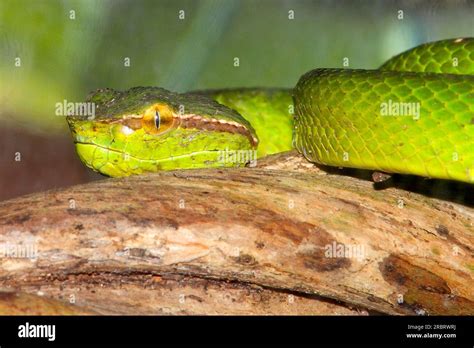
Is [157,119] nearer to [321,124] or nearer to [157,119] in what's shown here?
[157,119]

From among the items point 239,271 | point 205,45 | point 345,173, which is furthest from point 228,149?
point 205,45

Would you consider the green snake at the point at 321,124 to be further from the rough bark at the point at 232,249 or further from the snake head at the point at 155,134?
the rough bark at the point at 232,249

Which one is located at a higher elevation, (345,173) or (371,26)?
(371,26)

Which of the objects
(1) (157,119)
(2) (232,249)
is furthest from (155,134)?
(2) (232,249)

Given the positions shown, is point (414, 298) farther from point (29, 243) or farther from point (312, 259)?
point (29, 243)

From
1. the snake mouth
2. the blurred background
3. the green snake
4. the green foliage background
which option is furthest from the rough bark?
the green foliage background

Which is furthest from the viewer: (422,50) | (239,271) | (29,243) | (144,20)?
(144,20)

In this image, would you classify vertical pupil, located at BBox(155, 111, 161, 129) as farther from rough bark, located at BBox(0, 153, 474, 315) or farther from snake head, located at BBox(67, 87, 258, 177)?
rough bark, located at BBox(0, 153, 474, 315)
